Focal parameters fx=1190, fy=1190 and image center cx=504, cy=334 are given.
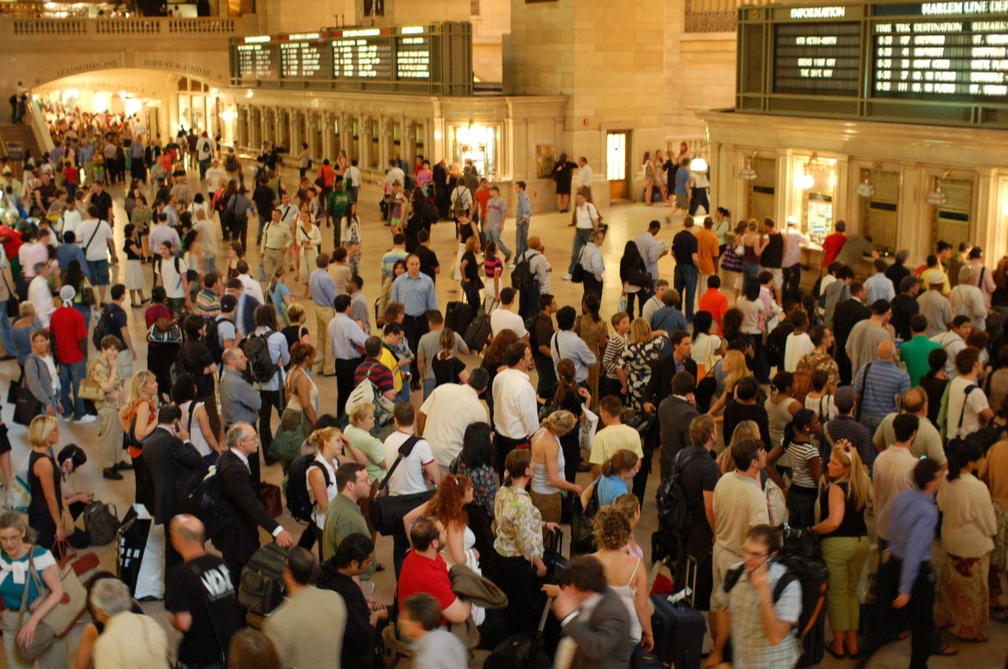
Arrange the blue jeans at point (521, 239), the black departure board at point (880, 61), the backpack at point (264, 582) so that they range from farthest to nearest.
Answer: the blue jeans at point (521, 239) < the black departure board at point (880, 61) < the backpack at point (264, 582)

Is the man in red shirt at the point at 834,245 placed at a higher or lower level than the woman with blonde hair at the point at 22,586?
higher

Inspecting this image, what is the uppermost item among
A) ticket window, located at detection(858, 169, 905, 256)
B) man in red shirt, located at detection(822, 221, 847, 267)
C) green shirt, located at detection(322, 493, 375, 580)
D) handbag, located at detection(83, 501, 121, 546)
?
ticket window, located at detection(858, 169, 905, 256)

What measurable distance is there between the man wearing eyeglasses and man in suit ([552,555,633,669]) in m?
1.54

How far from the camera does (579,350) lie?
10.2 metres

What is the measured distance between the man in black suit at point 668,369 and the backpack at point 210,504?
148 inches

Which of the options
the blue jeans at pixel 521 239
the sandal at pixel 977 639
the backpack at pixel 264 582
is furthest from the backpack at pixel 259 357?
the blue jeans at pixel 521 239

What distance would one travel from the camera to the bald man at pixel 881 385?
9.22 meters

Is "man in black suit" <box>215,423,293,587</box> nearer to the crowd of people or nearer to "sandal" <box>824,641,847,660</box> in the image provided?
the crowd of people

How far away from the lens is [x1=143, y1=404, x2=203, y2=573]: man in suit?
25.9 ft

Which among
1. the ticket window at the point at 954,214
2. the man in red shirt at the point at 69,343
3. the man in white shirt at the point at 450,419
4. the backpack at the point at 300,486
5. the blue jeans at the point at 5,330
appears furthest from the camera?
the blue jeans at the point at 5,330

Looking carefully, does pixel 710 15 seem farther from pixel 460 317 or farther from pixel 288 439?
pixel 288 439

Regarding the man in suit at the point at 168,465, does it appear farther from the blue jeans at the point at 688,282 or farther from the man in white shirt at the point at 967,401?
the blue jeans at the point at 688,282

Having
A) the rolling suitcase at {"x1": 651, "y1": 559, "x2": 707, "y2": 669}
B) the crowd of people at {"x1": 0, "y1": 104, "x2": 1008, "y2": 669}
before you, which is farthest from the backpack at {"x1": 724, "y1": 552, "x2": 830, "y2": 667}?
the rolling suitcase at {"x1": 651, "y1": 559, "x2": 707, "y2": 669}

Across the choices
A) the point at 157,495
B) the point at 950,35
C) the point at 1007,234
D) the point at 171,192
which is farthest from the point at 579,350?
the point at 171,192
